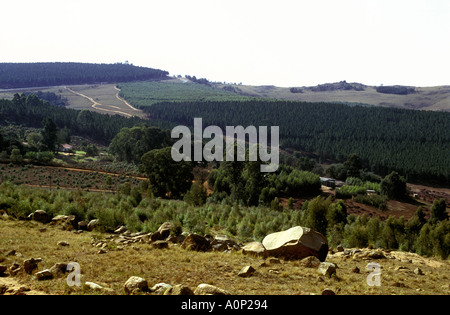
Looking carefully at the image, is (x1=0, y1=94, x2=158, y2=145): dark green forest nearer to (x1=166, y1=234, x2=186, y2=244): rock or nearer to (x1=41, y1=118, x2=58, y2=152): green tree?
(x1=41, y1=118, x2=58, y2=152): green tree

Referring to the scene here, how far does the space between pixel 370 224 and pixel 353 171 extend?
56844 mm

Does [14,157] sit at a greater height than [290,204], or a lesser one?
greater

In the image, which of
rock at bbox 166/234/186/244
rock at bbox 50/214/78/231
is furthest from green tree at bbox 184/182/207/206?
rock at bbox 166/234/186/244

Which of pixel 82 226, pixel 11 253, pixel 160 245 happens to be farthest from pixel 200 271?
pixel 82 226

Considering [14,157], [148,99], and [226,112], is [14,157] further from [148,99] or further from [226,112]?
[148,99]

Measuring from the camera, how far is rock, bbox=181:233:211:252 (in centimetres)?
1242

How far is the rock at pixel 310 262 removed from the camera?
1072cm

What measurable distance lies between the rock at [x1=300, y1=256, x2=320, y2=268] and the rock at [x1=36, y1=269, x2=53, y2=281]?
23.6ft

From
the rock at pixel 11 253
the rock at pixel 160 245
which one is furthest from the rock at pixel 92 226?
the rock at pixel 11 253

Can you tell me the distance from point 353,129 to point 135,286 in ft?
385

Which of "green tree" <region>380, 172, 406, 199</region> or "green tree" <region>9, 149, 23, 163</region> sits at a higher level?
"green tree" <region>9, 149, 23, 163</region>
